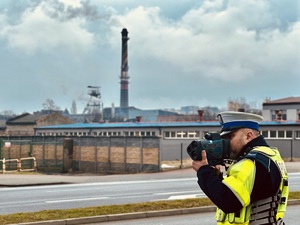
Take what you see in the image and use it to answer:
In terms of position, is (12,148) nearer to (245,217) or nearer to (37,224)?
(37,224)

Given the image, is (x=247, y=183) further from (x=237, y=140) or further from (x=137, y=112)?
(x=137, y=112)

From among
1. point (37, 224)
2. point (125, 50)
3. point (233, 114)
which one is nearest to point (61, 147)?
point (37, 224)

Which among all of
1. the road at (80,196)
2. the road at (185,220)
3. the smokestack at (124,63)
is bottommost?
the road at (80,196)

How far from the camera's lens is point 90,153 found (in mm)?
32844

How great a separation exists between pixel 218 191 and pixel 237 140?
1.36 feet

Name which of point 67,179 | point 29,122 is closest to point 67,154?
point 67,179

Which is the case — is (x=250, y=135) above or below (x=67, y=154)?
above

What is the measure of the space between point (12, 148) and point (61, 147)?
437cm

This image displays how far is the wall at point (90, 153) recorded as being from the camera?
29500mm

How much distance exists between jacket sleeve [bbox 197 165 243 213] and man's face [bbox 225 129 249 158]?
214 mm

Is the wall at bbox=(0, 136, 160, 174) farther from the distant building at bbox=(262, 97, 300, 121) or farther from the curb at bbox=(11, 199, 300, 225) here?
the distant building at bbox=(262, 97, 300, 121)

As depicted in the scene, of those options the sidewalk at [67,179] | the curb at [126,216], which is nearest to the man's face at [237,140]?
the curb at [126,216]

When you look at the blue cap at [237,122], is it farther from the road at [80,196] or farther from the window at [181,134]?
the window at [181,134]

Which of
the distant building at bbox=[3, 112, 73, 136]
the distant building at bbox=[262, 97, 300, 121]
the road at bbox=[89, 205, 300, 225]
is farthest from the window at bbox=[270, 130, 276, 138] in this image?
the distant building at bbox=[3, 112, 73, 136]
